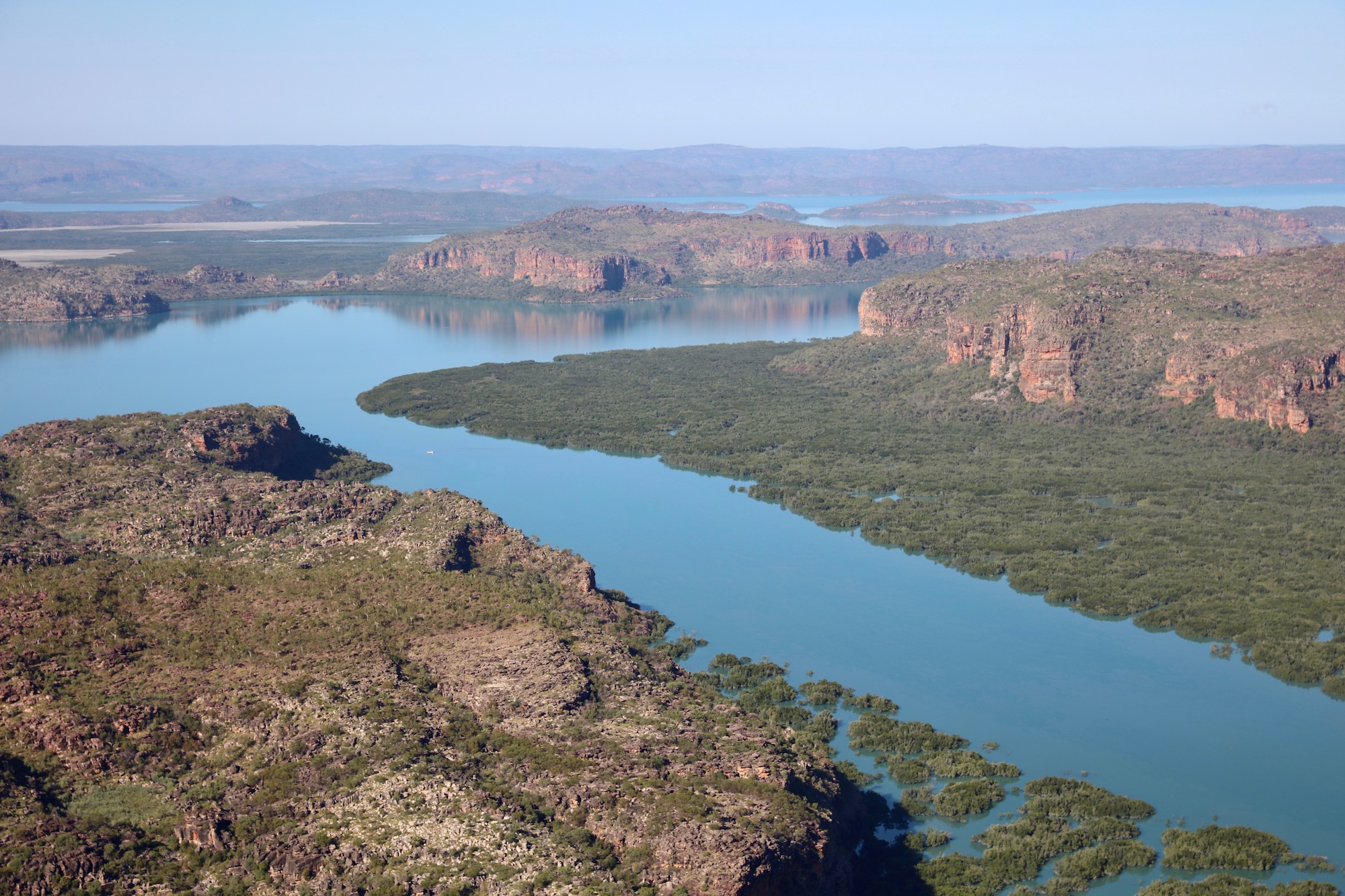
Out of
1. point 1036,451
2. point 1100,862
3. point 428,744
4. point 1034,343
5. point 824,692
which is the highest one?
point 1034,343

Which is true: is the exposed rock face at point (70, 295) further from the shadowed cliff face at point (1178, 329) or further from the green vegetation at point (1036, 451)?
the shadowed cliff face at point (1178, 329)

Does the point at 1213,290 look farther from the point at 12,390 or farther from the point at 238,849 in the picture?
the point at 12,390

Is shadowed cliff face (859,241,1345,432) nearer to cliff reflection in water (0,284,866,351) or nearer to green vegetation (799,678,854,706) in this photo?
cliff reflection in water (0,284,866,351)

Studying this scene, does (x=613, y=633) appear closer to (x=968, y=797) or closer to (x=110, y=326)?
(x=968, y=797)

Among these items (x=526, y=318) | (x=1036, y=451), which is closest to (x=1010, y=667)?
(x=1036, y=451)

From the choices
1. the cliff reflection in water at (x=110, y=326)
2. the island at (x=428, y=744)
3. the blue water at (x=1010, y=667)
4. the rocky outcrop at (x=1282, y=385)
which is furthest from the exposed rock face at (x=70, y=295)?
the rocky outcrop at (x=1282, y=385)

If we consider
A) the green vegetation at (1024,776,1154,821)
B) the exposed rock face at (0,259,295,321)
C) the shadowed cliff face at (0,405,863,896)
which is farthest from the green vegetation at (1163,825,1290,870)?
the exposed rock face at (0,259,295,321)
